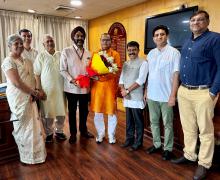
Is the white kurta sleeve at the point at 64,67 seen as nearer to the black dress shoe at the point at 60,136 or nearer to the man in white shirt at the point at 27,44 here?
the man in white shirt at the point at 27,44

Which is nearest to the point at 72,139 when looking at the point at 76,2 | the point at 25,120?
the point at 25,120

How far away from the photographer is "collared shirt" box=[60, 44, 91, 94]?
2996mm

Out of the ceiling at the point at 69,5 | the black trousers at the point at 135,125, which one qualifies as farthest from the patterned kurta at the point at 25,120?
the ceiling at the point at 69,5

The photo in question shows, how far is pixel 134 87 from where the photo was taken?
Result: 2.73 metres

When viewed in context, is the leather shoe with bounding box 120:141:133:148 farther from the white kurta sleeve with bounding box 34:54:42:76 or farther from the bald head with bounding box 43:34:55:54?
the bald head with bounding box 43:34:55:54

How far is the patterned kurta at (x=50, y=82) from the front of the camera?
119 inches

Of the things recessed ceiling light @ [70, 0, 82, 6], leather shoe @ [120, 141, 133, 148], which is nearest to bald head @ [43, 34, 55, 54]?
recessed ceiling light @ [70, 0, 82, 6]

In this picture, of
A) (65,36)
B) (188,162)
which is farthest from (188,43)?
(65,36)

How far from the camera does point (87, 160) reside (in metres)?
2.66

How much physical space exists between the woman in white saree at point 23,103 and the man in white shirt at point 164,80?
1.42 meters

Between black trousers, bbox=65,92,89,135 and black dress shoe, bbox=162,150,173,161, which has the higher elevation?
black trousers, bbox=65,92,89,135

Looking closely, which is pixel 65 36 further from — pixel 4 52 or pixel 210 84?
pixel 210 84

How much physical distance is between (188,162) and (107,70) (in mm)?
1491

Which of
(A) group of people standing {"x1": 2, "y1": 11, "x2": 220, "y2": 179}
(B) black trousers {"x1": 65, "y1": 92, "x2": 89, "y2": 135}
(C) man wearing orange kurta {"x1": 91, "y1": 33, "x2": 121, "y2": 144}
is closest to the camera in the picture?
(A) group of people standing {"x1": 2, "y1": 11, "x2": 220, "y2": 179}
